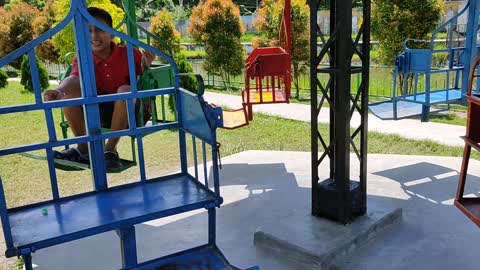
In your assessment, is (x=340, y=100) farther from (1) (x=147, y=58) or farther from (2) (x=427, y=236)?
(1) (x=147, y=58)

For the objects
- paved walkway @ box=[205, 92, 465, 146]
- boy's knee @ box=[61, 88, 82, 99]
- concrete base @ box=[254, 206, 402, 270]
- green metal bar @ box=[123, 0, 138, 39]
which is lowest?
paved walkway @ box=[205, 92, 465, 146]

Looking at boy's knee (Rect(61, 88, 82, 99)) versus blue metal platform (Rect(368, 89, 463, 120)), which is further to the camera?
blue metal platform (Rect(368, 89, 463, 120))

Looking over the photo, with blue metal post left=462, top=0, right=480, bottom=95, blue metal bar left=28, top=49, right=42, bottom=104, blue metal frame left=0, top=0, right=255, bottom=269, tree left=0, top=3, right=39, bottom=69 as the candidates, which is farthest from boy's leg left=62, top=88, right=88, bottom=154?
tree left=0, top=3, right=39, bottom=69

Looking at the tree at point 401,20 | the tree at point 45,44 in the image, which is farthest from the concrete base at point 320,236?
the tree at point 45,44

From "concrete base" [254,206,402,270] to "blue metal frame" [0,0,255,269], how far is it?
104 centimetres

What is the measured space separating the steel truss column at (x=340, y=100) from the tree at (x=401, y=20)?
7615 mm

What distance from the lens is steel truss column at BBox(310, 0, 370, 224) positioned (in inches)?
149

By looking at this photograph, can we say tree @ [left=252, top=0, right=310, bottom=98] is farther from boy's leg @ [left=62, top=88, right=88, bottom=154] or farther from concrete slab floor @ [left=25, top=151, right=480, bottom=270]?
boy's leg @ [left=62, top=88, right=88, bottom=154]

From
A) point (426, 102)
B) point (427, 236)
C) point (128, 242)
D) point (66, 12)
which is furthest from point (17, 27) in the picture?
point (427, 236)

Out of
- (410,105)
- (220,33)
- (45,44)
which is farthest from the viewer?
(45,44)

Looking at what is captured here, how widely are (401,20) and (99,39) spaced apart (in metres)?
8.91

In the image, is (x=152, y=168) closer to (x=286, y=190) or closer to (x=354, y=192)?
(x=286, y=190)

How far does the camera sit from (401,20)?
36.0 feet

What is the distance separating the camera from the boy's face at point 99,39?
3.69 meters
